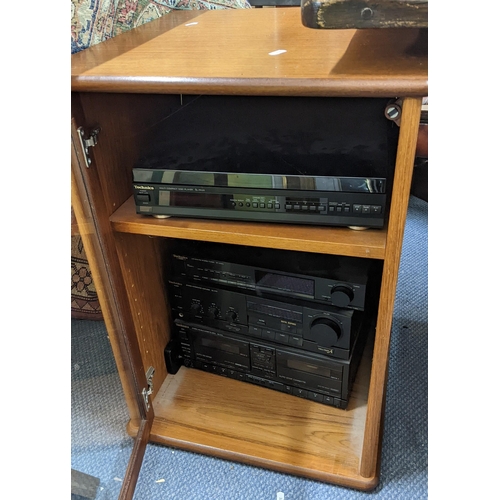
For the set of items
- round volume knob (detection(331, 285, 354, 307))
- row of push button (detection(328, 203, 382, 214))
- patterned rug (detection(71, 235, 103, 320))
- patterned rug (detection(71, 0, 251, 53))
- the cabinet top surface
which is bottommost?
round volume knob (detection(331, 285, 354, 307))

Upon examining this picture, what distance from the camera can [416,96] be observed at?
0.49m

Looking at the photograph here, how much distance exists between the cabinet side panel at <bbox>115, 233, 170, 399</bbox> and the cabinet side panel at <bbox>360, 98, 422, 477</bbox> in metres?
0.41

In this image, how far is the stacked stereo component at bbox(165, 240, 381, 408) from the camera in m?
0.80

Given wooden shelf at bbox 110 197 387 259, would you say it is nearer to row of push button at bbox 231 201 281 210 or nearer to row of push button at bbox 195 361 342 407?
row of push button at bbox 231 201 281 210

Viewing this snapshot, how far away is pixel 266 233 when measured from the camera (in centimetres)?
67

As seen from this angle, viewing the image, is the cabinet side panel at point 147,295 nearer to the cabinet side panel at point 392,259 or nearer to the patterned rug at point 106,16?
the patterned rug at point 106,16

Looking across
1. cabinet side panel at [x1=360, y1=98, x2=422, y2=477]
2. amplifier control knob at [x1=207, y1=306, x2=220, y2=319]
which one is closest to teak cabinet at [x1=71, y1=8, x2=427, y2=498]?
cabinet side panel at [x1=360, y1=98, x2=422, y2=477]

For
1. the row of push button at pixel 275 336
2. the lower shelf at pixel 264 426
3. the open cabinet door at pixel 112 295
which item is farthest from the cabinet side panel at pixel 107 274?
the row of push button at pixel 275 336

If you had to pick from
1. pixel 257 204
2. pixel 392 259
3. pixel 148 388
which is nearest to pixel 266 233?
pixel 257 204

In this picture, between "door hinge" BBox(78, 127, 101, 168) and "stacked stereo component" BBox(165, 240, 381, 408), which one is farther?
"stacked stereo component" BBox(165, 240, 381, 408)

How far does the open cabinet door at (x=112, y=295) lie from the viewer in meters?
0.63

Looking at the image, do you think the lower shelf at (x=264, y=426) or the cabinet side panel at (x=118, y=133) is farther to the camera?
the lower shelf at (x=264, y=426)
